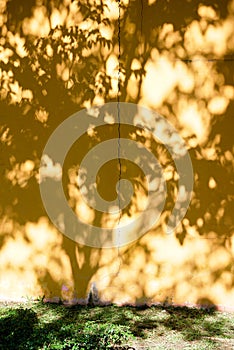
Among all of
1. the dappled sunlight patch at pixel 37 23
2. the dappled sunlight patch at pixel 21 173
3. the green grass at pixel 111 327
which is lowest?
the green grass at pixel 111 327

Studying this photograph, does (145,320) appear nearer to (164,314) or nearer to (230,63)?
(164,314)

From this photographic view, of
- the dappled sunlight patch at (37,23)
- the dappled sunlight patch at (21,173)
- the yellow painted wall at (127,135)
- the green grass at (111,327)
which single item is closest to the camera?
the green grass at (111,327)

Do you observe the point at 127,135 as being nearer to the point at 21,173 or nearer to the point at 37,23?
the point at 21,173

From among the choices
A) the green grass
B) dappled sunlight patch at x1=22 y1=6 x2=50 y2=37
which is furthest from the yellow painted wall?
the green grass

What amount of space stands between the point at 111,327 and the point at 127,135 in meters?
2.26

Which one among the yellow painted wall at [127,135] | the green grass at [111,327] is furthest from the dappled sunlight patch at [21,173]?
the green grass at [111,327]

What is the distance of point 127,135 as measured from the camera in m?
5.50

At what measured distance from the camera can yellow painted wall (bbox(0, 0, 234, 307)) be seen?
210 inches

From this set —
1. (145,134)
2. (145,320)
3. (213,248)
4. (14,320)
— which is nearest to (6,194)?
(14,320)

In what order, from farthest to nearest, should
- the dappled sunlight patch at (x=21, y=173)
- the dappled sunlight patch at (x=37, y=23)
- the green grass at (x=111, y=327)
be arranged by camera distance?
1. the dappled sunlight patch at (x=21, y=173)
2. the dappled sunlight patch at (x=37, y=23)
3. the green grass at (x=111, y=327)

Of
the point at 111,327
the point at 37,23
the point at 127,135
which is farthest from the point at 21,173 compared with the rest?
the point at 111,327

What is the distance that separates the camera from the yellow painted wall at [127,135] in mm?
5324

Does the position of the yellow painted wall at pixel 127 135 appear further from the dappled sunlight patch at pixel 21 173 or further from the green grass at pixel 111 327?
the green grass at pixel 111 327

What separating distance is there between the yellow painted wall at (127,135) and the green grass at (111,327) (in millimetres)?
225
